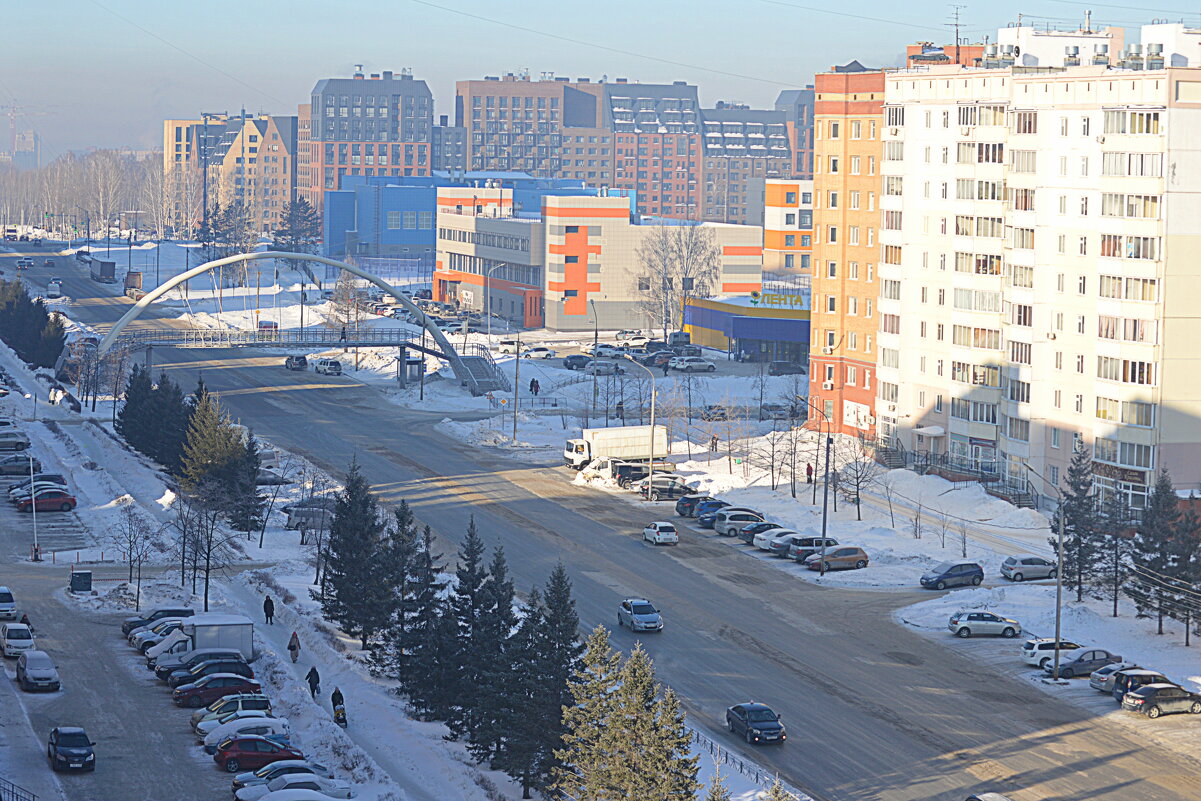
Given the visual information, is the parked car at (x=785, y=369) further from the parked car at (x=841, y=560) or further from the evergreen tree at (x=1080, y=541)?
the evergreen tree at (x=1080, y=541)

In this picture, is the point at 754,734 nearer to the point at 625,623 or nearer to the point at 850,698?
the point at 850,698

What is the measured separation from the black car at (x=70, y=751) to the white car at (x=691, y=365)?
80846mm

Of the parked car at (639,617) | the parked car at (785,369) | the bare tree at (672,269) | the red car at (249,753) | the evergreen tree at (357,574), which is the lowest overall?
the red car at (249,753)

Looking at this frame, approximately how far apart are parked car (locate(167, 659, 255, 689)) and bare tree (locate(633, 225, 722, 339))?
9785 centimetres

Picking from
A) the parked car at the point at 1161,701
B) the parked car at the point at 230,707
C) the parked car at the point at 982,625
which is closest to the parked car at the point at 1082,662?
the parked car at the point at 1161,701

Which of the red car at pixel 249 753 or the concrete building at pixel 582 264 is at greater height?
the concrete building at pixel 582 264

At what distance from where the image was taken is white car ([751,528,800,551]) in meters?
68.4

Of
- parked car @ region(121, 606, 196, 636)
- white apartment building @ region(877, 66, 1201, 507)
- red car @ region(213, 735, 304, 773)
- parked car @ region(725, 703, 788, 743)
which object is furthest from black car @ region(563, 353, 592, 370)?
red car @ region(213, 735, 304, 773)

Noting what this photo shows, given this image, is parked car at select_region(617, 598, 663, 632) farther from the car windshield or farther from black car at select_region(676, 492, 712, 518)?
the car windshield

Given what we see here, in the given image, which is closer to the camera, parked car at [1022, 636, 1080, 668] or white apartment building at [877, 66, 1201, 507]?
parked car at [1022, 636, 1080, 668]

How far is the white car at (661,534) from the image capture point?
68.8 m

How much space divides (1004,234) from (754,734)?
1657 inches

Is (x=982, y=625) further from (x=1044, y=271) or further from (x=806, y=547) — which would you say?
(x=1044, y=271)

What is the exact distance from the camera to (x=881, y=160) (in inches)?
3519
